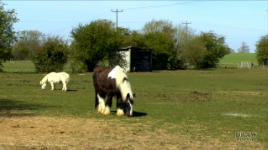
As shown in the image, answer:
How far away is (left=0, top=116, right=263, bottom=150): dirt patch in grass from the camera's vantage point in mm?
9578

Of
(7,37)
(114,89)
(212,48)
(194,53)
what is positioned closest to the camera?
(114,89)

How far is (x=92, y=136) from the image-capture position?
10727mm

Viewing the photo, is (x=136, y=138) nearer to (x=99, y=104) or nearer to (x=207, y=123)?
(x=207, y=123)

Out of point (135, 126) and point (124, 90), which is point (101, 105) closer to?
point (124, 90)

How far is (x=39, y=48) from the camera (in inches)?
2136

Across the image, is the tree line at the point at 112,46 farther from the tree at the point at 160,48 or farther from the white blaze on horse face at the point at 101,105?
the white blaze on horse face at the point at 101,105

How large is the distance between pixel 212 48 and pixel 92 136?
258 feet

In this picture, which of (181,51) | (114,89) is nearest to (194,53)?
(181,51)

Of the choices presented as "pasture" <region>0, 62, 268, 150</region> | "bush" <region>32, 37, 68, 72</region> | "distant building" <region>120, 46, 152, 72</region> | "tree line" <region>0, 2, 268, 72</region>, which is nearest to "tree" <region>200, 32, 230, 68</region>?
"tree line" <region>0, 2, 268, 72</region>

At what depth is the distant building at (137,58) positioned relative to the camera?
59438 millimetres

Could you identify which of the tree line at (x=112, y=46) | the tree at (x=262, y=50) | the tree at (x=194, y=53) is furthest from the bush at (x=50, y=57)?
the tree at (x=262, y=50)

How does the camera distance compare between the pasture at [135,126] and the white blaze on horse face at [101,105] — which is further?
the white blaze on horse face at [101,105]

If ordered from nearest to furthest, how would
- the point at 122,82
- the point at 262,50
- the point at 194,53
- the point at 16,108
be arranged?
the point at 122,82 < the point at 16,108 < the point at 194,53 < the point at 262,50

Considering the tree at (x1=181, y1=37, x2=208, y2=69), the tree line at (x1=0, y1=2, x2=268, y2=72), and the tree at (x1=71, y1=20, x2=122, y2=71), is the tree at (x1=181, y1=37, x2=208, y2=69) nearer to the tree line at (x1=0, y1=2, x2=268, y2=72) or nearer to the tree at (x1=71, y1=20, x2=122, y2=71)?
the tree line at (x1=0, y1=2, x2=268, y2=72)
